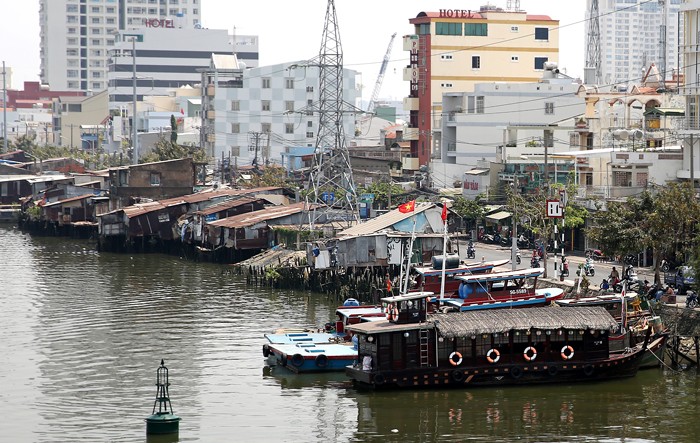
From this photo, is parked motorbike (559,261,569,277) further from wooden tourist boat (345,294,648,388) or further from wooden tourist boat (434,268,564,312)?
wooden tourist boat (345,294,648,388)

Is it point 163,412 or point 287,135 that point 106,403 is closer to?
point 163,412

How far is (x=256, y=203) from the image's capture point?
8550 centimetres

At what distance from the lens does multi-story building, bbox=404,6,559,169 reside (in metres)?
114

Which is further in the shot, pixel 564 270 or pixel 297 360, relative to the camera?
pixel 564 270

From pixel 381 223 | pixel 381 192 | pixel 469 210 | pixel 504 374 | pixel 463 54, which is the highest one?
pixel 463 54

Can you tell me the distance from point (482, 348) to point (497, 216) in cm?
3711

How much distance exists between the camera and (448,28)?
116 m

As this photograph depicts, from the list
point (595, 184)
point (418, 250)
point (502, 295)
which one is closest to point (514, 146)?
point (595, 184)

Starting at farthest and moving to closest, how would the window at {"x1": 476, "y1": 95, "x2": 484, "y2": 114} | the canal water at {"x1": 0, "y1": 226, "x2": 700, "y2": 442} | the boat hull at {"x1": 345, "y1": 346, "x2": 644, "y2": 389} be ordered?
the window at {"x1": 476, "y1": 95, "x2": 484, "y2": 114}, the boat hull at {"x1": 345, "y1": 346, "x2": 644, "y2": 389}, the canal water at {"x1": 0, "y1": 226, "x2": 700, "y2": 442}

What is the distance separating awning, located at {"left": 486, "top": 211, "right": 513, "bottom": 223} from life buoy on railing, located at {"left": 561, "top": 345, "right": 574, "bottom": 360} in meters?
34.8

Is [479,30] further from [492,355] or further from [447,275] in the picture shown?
[492,355]

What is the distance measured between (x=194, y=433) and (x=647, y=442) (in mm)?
12913

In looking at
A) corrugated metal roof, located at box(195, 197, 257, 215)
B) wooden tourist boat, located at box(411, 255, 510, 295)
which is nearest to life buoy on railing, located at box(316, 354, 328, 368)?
wooden tourist boat, located at box(411, 255, 510, 295)

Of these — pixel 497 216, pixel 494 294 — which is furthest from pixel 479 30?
pixel 494 294
